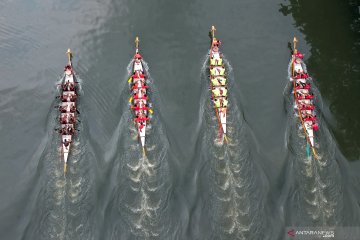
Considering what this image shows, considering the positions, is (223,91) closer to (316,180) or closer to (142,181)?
(316,180)

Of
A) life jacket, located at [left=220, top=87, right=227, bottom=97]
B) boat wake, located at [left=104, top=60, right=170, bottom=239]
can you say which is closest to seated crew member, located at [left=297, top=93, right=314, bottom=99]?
life jacket, located at [left=220, top=87, right=227, bottom=97]

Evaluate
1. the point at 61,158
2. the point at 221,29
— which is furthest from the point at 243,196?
the point at 221,29

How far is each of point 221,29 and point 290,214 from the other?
1667cm

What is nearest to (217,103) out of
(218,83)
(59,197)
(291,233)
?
(218,83)

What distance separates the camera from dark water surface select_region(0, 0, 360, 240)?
23016 mm

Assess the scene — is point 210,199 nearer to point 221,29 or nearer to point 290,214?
point 290,214

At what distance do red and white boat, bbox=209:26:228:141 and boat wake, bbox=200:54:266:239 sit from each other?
0.44 meters

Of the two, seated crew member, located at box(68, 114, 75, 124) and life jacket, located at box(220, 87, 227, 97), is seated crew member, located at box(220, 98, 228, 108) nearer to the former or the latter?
life jacket, located at box(220, 87, 227, 97)

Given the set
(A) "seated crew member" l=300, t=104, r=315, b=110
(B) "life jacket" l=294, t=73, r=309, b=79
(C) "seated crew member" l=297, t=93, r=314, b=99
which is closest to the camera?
(A) "seated crew member" l=300, t=104, r=315, b=110

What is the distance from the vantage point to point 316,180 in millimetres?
24062

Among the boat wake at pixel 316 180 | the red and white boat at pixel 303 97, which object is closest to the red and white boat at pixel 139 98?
the boat wake at pixel 316 180

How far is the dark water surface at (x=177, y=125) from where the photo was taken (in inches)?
906

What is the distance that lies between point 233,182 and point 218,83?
25.0 feet

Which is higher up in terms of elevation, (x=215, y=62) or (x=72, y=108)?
(x=215, y=62)
